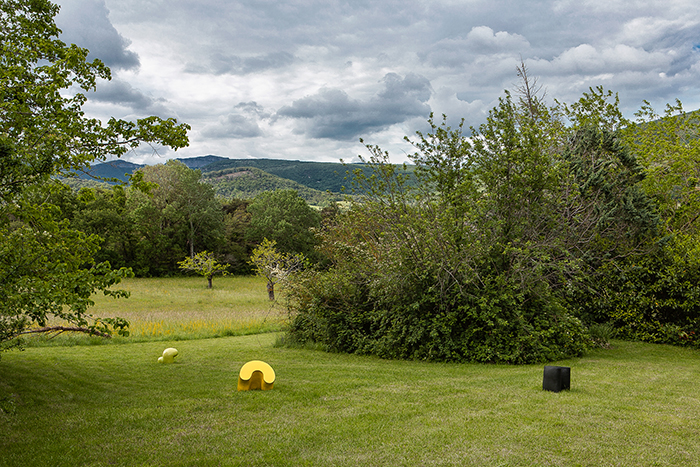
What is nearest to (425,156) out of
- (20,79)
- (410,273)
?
(410,273)

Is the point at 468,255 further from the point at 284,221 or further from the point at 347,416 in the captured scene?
the point at 284,221

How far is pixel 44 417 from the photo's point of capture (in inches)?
246

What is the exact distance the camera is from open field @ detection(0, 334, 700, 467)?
5.03m

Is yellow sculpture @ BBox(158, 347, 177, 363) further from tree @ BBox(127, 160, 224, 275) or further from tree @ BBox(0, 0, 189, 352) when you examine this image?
tree @ BBox(127, 160, 224, 275)

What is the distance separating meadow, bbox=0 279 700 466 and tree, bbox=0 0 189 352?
1.38 meters

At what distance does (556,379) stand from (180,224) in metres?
49.9

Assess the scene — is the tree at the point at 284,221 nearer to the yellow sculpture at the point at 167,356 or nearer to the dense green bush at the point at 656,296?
the dense green bush at the point at 656,296

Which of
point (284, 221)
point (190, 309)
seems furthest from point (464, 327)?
point (284, 221)

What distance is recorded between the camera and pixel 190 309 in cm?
2762

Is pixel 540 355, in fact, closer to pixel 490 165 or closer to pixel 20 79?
pixel 490 165

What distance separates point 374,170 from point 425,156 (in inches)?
58.1

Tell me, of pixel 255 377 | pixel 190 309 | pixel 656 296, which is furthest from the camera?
pixel 190 309

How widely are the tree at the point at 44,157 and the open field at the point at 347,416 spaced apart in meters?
1.35

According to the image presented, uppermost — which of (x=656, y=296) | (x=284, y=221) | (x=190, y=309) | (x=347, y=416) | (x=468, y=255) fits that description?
(x=284, y=221)
